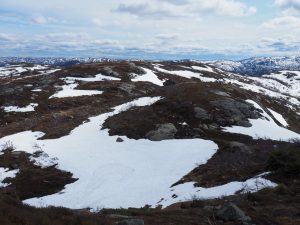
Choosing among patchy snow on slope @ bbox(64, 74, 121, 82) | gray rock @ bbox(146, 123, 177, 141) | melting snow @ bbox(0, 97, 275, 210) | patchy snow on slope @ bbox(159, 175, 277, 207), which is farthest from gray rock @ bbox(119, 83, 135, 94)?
patchy snow on slope @ bbox(159, 175, 277, 207)

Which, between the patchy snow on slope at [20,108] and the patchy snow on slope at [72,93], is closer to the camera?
the patchy snow on slope at [20,108]

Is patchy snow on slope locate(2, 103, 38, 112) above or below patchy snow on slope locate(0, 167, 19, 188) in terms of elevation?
below

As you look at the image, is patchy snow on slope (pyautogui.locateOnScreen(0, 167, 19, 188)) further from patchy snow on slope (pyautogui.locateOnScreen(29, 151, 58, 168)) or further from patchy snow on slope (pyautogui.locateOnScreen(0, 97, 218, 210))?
patchy snow on slope (pyautogui.locateOnScreen(0, 97, 218, 210))

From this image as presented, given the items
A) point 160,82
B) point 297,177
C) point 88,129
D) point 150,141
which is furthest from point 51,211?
point 160,82

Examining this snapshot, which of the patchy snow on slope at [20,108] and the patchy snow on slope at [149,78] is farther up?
the patchy snow on slope at [149,78]

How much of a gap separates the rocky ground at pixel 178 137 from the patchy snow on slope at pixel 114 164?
3.48ft

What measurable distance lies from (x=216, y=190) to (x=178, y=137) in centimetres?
1378

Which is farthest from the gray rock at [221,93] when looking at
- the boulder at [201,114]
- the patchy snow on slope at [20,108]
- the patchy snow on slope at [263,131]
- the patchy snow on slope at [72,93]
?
the patchy snow on slope at [20,108]

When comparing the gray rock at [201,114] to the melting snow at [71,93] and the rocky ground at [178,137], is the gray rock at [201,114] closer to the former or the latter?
the rocky ground at [178,137]

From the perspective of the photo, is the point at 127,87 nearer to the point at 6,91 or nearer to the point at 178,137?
the point at 6,91

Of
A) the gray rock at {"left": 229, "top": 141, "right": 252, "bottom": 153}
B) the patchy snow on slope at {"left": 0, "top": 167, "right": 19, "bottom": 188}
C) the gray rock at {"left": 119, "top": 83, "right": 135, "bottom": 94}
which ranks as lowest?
the patchy snow on slope at {"left": 0, "top": 167, "right": 19, "bottom": 188}

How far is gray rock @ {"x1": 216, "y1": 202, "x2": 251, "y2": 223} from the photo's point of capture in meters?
16.3

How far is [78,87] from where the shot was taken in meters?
75.2

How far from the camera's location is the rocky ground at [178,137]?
649 inches
